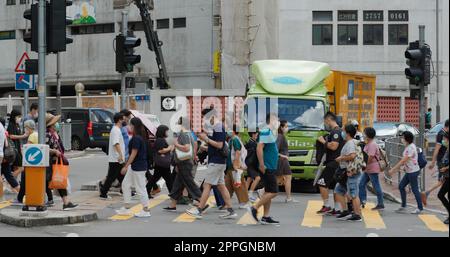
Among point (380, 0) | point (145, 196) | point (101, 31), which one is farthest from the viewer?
point (101, 31)

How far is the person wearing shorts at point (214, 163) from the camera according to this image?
1337 centimetres

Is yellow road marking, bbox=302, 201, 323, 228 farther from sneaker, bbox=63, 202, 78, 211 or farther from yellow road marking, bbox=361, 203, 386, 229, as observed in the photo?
sneaker, bbox=63, 202, 78, 211

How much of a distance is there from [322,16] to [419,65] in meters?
38.6

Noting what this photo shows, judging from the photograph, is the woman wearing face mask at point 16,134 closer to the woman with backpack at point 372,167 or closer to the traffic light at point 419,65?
the woman with backpack at point 372,167

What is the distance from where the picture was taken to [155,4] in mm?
57156

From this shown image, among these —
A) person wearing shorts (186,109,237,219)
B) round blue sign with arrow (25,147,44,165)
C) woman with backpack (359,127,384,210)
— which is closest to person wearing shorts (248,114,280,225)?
person wearing shorts (186,109,237,219)

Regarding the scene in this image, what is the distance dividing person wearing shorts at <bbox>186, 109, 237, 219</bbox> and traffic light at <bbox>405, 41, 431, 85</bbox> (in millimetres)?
5413

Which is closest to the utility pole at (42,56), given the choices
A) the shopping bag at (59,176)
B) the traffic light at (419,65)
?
the shopping bag at (59,176)

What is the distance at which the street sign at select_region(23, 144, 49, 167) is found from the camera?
12.4m

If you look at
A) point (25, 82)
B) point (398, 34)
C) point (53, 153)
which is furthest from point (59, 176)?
point (398, 34)

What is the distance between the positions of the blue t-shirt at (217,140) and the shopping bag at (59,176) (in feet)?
8.22
